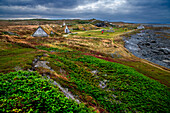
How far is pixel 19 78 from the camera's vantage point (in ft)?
35.6

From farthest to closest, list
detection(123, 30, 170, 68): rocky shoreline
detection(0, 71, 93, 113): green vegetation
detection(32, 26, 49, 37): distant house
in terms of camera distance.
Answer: detection(32, 26, 49, 37): distant house, detection(123, 30, 170, 68): rocky shoreline, detection(0, 71, 93, 113): green vegetation

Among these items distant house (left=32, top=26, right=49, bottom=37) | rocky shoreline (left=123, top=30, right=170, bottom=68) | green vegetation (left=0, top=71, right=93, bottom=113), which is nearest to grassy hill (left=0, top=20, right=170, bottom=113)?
green vegetation (left=0, top=71, right=93, bottom=113)

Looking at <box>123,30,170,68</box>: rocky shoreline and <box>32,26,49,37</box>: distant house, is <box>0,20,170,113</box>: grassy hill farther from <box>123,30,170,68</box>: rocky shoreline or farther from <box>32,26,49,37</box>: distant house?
<box>32,26,49,37</box>: distant house

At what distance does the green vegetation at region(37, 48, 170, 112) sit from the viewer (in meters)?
15.6

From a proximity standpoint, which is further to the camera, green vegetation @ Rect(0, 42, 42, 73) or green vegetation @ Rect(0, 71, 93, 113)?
green vegetation @ Rect(0, 42, 42, 73)

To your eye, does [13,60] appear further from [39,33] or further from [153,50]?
[153,50]

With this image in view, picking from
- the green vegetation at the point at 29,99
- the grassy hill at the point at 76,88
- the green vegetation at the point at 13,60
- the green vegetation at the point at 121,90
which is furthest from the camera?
the green vegetation at the point at 121,90

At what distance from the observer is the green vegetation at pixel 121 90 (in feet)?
51.1

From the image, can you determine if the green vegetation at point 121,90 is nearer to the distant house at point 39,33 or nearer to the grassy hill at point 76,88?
the grassy hill at point 76,88

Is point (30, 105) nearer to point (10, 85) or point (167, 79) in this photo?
point (10, 85)

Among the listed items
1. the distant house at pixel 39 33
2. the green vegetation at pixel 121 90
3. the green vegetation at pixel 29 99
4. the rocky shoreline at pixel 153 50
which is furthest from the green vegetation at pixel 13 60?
the rocky shoreline at pixel 153 50

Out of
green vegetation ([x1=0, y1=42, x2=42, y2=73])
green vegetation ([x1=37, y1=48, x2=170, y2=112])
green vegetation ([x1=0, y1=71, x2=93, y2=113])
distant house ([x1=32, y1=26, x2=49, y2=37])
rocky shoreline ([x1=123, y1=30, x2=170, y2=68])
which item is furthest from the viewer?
distant house ([x1=32, y1=26, x2=49, y2=37])

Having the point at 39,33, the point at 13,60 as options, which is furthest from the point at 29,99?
the point at 39,33

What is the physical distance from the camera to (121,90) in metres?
18.8
